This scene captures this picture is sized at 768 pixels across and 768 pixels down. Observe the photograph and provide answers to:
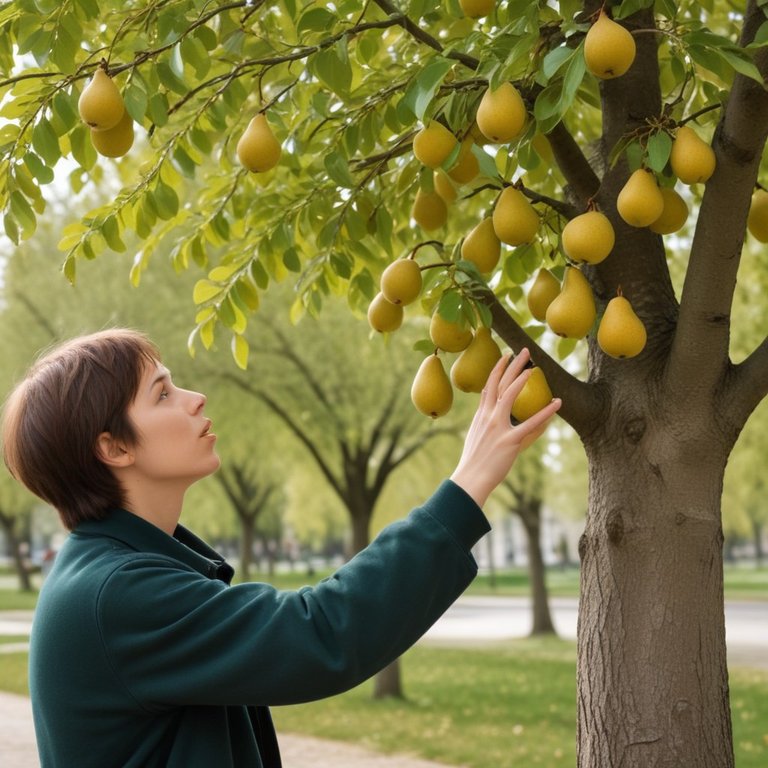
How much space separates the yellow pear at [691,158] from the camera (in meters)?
2.47

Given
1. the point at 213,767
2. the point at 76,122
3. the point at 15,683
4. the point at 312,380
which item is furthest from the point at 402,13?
the point at 15,683

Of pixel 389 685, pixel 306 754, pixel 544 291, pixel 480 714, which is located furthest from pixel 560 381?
pixel 389 685

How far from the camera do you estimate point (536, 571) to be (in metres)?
17.8

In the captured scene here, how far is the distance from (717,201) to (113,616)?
1.80 m

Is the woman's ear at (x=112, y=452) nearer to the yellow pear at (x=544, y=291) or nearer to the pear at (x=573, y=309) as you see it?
the pear at (x=573, y=309)

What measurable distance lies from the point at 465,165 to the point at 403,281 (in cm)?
37

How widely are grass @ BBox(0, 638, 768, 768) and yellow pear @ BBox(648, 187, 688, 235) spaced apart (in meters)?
6.25

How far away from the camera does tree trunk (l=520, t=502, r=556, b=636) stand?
58.2 feet

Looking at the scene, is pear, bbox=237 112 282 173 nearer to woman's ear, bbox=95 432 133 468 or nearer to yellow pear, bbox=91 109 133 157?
yellow pear, bbox=91 109 133 157

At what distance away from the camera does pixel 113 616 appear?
6.01 ft

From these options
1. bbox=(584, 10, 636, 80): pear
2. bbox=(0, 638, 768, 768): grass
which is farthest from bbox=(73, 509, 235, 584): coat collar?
bbox=(0, 638, 768, 768): grass

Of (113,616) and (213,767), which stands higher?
(113,616)

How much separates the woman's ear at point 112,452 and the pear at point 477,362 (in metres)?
0.85

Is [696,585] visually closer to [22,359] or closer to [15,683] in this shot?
[15,683]
